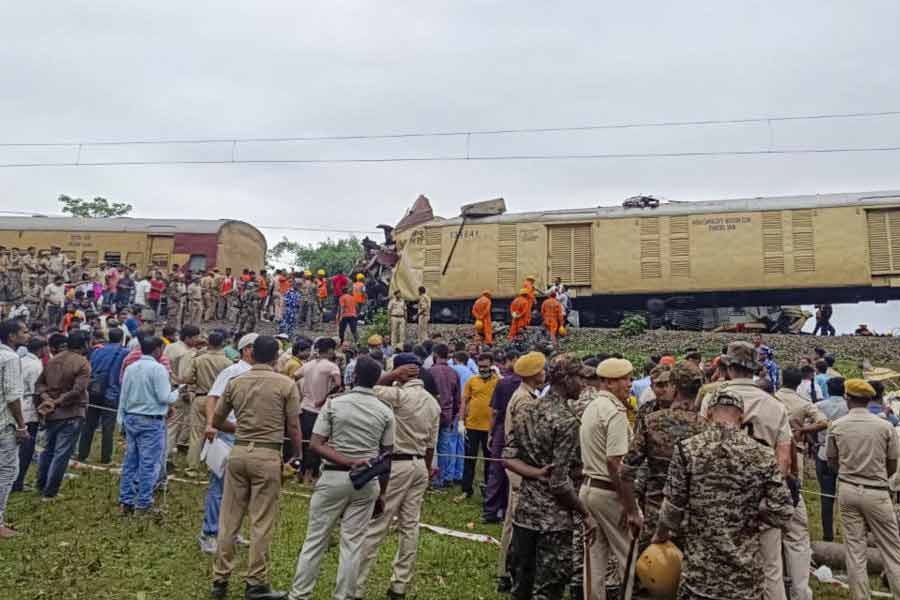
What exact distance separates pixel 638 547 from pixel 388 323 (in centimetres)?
1397

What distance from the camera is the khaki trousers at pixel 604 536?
438 centimetres

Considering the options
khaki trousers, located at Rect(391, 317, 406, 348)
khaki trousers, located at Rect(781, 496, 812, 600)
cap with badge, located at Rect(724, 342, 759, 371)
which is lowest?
khaki trousers, located at Rect(781, 496, 812, 600)

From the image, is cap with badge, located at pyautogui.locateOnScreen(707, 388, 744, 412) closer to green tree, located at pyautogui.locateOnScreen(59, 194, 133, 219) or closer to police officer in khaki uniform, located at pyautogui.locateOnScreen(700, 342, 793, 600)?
police officer in khaki uniform, located at pyautogui.locateOnScreen(700, 342, 793, 600)

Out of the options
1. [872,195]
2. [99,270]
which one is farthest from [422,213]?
[872,195]

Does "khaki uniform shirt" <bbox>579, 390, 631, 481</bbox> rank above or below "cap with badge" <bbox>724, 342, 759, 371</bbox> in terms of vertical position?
below

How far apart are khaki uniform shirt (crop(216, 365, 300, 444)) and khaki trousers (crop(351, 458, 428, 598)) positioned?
887mm

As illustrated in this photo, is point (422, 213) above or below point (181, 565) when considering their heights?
above

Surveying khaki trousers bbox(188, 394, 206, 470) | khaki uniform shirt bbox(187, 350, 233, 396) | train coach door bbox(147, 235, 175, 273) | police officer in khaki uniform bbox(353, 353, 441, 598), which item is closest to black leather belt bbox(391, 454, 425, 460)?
police officer in khaki uniform bbox(353, 353, 441, 598)

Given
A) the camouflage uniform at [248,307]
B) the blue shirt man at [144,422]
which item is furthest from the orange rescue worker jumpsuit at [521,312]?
the blue shirt man at [144,422]

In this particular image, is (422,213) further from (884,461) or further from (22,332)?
(884,461)

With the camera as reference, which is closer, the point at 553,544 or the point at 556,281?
the point at 553,544

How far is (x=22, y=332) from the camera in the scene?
21.3ft

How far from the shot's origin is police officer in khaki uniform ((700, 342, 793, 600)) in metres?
4.30

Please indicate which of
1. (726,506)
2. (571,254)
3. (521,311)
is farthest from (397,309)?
(726,506)
